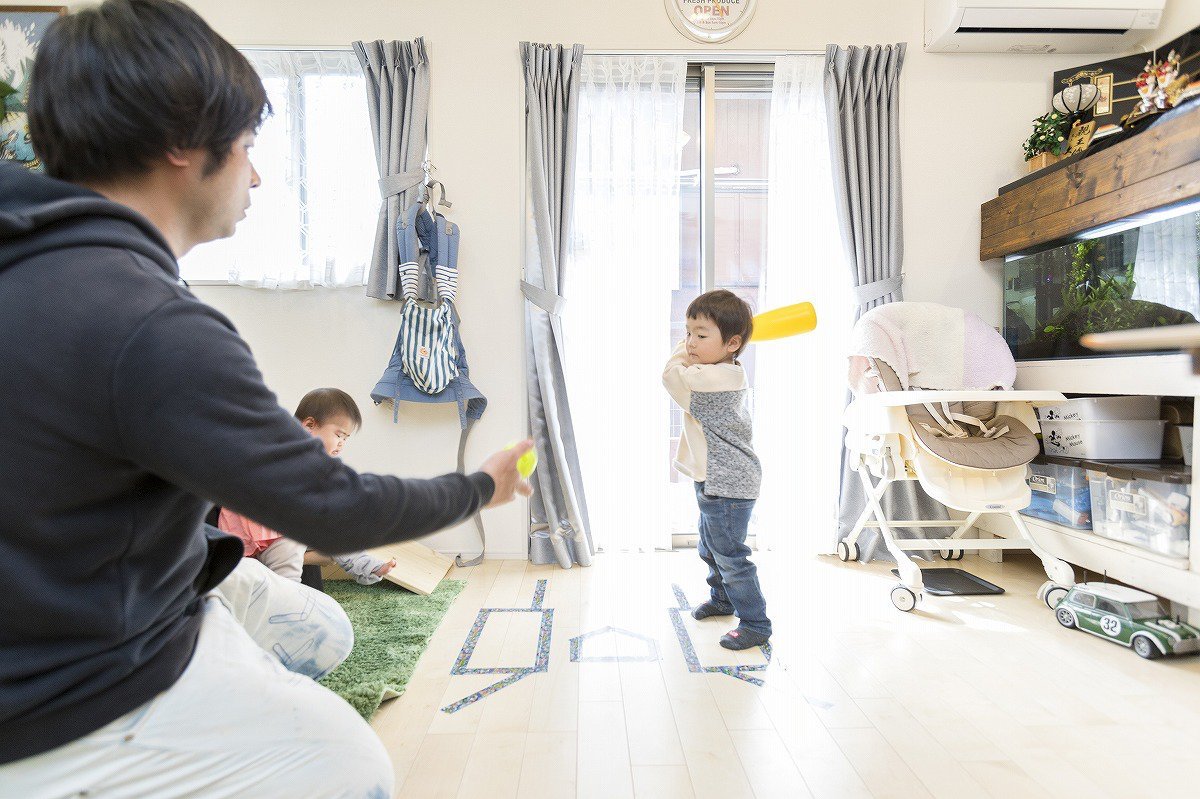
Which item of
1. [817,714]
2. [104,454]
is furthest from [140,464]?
[817,714]

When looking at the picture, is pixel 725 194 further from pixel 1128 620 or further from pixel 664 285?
pixel 1128 620

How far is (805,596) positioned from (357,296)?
2.09 meters

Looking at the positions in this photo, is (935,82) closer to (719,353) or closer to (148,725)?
(719,353)

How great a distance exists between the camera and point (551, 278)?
315 cm

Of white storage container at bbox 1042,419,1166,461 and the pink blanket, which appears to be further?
the pink blanket

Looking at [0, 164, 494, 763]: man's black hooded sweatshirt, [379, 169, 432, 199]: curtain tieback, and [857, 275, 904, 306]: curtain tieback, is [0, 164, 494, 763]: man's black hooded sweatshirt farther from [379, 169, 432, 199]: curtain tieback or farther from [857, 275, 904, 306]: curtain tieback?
[857, 275, 904, 306]: curtain tieback

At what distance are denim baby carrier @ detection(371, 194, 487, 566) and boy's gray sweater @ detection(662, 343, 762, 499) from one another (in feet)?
3.54

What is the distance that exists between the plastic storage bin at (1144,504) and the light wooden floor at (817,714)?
34 cm

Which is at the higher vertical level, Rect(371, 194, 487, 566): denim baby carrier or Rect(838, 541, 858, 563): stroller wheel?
Rect(371, 194, 487, 566): denim baby carrier

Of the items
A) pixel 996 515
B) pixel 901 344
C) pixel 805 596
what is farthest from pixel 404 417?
pixel 996 515

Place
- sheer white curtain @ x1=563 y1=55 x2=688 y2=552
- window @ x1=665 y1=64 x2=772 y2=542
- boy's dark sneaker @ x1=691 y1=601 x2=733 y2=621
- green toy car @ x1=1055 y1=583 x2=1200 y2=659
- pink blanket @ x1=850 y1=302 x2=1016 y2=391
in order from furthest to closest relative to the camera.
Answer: window @ x1=665 y1=64 x2=772 y2=542 → sheer white curtain @ x1=563 y1=55 x2=688 y2=552 → pink blanket @ x1=850 y1=302 x2=1016 y2=391 → boy's dark sneaker @ x1=691 y1=601 x2=733 y2=621 → green toy car @ x1=1055 y1=583 x2=1200 y2=659

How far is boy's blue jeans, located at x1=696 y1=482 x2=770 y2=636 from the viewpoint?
2.24 m

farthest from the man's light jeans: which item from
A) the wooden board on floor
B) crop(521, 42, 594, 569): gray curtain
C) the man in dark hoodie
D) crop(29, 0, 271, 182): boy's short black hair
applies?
crop(521, 42, 594, 569): gray curtain

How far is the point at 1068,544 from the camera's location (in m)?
2.71
